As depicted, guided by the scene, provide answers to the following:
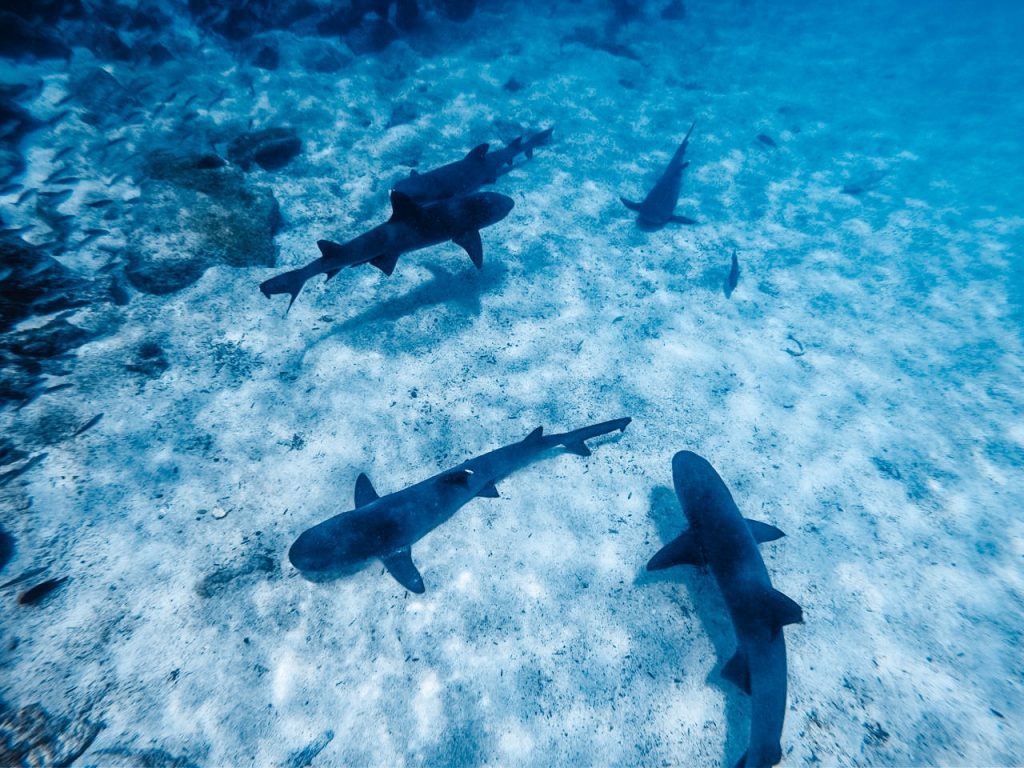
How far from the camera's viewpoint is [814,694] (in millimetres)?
4398

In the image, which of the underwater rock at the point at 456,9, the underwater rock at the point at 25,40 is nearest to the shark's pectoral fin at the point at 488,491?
the underwater rock at the point at 25,40

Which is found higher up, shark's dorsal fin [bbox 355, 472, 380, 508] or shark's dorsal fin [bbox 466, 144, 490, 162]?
shark's dorsal fin [bbox 466, 144, 490, 162]

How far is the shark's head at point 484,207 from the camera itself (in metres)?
6.65

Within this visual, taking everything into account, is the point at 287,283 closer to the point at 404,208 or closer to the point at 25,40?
the point at 404,208

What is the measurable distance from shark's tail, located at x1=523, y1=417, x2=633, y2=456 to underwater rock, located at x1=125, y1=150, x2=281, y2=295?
581 centimetres

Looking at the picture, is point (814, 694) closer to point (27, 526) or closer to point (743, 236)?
point (27, 526)

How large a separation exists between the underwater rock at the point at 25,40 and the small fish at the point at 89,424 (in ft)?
38.0

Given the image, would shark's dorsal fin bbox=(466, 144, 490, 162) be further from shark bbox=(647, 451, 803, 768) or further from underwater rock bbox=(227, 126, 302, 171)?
shark bbox=(647, 451, 803, 768)

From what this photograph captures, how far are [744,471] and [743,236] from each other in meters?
6.87

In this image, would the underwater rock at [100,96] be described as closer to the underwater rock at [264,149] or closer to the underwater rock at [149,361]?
the underwater rock at [264,149]

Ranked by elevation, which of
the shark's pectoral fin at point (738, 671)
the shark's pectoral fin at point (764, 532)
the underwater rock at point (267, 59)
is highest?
the underwater rock at point (267, 59)

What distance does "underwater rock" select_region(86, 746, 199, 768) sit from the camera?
135 inches

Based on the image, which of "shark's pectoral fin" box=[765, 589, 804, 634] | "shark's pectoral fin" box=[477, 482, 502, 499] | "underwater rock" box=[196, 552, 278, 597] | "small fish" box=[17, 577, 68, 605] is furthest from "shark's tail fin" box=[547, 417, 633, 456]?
"small fish" box=[17, 577, 68, 605]

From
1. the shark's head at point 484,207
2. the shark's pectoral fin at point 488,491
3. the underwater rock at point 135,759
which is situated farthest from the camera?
the shark's head at point 484,207
